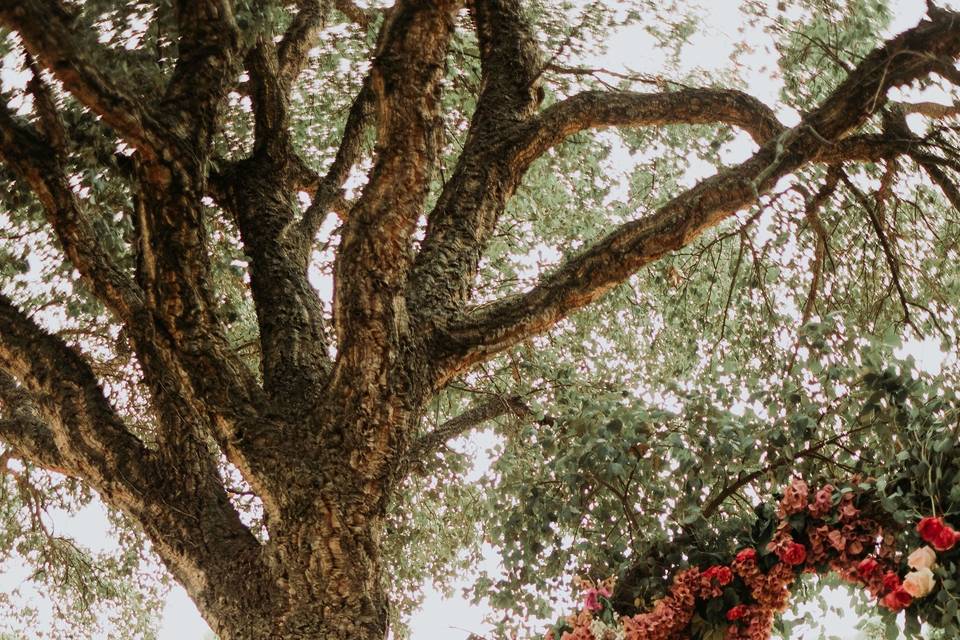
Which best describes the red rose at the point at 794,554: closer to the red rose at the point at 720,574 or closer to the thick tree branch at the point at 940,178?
the red rose at the point at 720,574

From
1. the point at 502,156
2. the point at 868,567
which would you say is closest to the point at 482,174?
the point at 502,156

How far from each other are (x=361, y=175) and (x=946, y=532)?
4855 mm

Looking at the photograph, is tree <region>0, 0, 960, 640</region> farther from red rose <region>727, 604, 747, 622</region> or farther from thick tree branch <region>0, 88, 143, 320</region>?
red rose <region>727, 604, 747, 622</region>

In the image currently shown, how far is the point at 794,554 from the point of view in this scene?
3.13 meters

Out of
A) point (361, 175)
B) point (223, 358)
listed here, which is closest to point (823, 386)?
point (223, 358)

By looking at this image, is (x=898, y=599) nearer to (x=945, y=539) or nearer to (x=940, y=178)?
(x=945, y=539)

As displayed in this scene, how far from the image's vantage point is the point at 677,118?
449 cm

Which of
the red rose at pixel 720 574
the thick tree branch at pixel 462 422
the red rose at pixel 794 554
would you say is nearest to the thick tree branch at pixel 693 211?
the red rose at pixel 720 574

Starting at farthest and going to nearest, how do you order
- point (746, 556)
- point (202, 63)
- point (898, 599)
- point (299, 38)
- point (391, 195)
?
point (299, 38) < point (202, 63) < point (391, 195) < point (746, 556) < point (898, 599)

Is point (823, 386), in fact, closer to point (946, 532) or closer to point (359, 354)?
point (946, 532)

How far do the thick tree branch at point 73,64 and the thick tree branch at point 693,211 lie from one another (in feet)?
4.60

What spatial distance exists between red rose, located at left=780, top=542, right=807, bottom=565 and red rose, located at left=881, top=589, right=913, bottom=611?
1.20 ft

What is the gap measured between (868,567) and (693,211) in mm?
1610

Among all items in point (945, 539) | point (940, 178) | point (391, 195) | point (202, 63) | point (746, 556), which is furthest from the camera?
point (940, 178)
